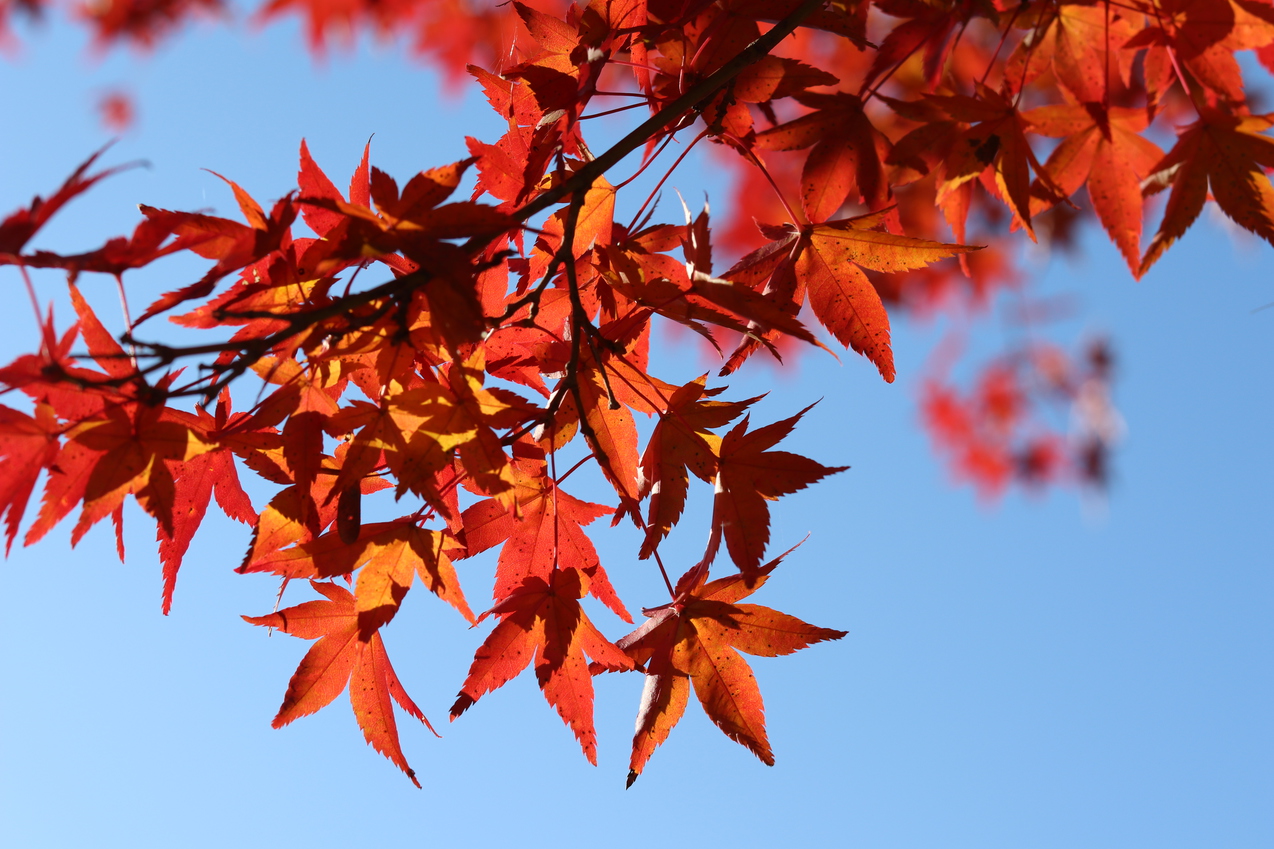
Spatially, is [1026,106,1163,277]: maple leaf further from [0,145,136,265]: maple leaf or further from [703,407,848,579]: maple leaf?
[0,145,136,265]: maple leaf

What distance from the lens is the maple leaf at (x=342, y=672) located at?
985 mm

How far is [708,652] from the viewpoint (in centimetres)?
103

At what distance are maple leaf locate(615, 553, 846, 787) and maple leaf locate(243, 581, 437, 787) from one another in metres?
0.26

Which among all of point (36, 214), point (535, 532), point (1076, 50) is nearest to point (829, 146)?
point (1076, 50)

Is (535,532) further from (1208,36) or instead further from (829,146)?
(1208,36)

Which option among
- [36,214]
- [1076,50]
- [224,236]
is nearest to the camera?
[36,214]

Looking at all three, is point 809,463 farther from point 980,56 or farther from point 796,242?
point 980,56

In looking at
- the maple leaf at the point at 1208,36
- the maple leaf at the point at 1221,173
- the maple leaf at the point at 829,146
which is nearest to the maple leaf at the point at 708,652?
the maple leaf at the point at 829,146

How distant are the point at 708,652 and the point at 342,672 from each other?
1.42 feet

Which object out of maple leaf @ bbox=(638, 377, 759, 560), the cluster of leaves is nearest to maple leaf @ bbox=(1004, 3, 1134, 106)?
the cluster of leaves

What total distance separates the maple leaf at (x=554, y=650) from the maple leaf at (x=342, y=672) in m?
0.12

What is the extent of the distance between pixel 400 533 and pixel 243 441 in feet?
0.61

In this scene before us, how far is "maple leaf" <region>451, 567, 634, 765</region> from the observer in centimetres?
97

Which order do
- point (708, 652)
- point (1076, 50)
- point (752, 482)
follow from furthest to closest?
point (1076, 50)
point (708, 652)
point (752, 482)
